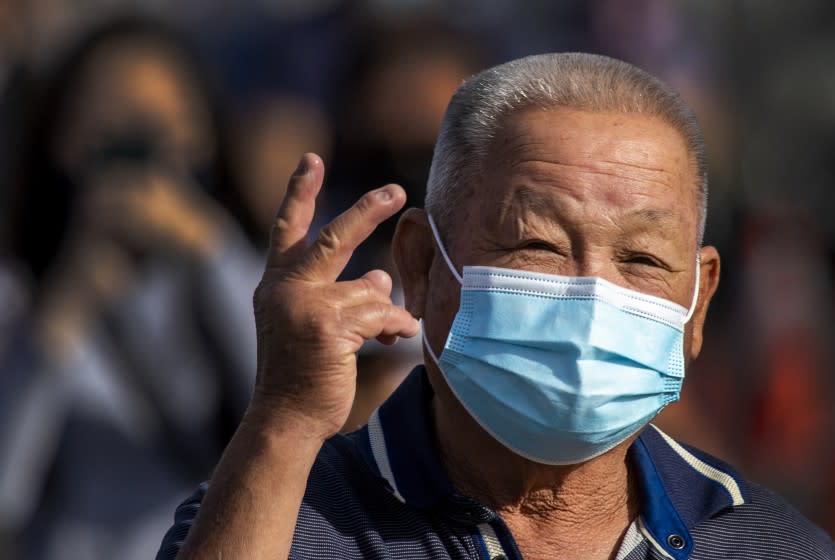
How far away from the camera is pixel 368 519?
2.81 metres

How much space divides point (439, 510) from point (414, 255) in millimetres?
573

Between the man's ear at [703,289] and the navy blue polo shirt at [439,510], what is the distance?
8.8 inches

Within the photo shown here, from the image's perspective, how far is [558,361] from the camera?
9.30 feet

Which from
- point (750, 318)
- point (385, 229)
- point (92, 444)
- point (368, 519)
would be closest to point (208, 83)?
point (385, 229)

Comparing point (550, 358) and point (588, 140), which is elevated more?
point (588, 140)

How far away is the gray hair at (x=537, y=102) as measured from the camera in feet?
9.66

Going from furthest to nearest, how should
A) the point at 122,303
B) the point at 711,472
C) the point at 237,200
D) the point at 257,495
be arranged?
the point at 237,200, the point at 122,303, the point at 711,472, the point at 257,495

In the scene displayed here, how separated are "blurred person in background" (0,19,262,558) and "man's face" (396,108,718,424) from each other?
2.13 metres

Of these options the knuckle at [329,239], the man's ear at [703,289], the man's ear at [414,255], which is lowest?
the man's ear at [703,289]

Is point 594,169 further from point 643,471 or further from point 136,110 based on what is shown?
point 136,110

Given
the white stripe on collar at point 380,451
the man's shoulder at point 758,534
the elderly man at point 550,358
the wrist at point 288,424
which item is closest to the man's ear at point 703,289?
the elderly man at point 550,358

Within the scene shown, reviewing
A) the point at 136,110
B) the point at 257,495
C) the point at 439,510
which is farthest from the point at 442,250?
the point at 136,110

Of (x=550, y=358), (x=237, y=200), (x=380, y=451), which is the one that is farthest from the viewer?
Answer: (x=237, y=200)

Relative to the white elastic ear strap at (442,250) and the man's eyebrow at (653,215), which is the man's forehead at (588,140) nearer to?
the man's eyebrow at (653,215)
